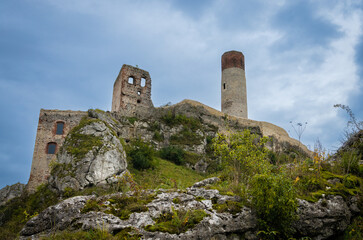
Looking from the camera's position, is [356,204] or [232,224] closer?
[232,224]

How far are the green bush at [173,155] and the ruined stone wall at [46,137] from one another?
8.96m

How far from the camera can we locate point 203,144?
1312 inches

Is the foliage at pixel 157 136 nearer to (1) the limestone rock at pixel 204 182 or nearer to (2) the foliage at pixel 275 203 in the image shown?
(1) the limestone rock at pixel 204 182

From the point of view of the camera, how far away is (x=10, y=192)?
28000 mm

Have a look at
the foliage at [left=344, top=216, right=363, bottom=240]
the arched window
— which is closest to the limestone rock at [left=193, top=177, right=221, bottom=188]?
the foliage at [left=344, top=216, right=363, bottom=240]

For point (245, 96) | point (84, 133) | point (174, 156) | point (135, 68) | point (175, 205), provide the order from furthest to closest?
point (245, 96) → point (135, 68) → point (174, 156) → point (84, 133) → point (175, 205)

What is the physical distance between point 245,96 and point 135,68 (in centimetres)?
Answer: 1772

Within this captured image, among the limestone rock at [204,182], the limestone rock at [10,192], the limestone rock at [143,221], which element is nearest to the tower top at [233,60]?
the limestone rock at [10,192]

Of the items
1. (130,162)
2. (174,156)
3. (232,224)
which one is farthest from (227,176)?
(174,156)

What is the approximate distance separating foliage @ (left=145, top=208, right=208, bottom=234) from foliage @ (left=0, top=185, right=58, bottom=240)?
17347 millimetres

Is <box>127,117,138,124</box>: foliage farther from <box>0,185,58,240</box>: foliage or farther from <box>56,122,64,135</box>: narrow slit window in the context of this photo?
<box>0,185,58,240</box>: foliage

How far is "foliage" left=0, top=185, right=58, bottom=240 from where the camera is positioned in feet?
70.7

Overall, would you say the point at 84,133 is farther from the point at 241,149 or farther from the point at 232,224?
the point at 232,224

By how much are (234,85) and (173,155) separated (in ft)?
63.0
